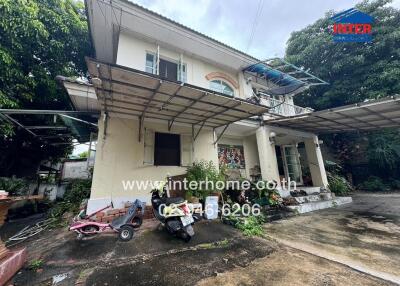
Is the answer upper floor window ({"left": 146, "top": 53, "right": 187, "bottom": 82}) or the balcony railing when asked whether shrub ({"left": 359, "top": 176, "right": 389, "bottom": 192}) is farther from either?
upper floor window ({"left": 146, "top": 53, "right": 187, "bottom": 82})

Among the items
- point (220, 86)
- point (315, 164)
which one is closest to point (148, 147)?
point (220, 86)

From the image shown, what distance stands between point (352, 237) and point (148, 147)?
635 cm

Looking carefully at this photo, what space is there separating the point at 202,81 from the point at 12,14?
6992 millimetres

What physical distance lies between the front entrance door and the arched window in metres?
5.23

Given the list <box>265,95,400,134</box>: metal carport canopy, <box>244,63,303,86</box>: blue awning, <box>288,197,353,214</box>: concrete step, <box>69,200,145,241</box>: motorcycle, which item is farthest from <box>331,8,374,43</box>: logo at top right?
<box>69,200,145,241</box>: motorcycle

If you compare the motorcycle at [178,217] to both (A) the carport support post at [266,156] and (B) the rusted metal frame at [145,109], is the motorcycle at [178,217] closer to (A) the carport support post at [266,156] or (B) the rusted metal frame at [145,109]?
(B) the rusted metal frame at [145,109]

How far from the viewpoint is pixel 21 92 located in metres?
6.46

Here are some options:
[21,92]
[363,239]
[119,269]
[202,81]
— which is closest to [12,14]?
[21,92]

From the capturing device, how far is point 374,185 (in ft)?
38.8

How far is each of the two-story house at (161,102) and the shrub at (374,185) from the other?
18.0ft

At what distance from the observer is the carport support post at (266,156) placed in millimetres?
8023

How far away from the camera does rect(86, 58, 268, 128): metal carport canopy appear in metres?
3.65

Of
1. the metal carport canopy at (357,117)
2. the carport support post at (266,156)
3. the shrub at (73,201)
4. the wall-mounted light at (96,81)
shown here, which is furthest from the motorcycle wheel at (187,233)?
the metal carport canopy at (357,117)

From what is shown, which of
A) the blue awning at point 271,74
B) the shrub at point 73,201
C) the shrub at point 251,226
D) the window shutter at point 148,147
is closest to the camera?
the shrub at point 251,226
